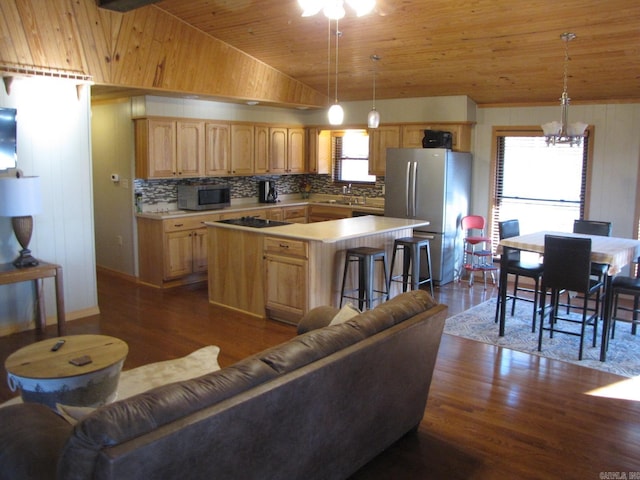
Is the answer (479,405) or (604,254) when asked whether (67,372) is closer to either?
(479,405)

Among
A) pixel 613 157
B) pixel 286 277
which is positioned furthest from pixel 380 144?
pixel 286 277

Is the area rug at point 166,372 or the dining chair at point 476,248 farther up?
the dining chair at point 476,248

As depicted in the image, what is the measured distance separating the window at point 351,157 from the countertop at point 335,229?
8.48 ft

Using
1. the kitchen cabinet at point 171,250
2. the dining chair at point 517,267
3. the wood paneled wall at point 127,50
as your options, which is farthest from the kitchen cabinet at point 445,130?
the kitchen cabinet at point 171,250

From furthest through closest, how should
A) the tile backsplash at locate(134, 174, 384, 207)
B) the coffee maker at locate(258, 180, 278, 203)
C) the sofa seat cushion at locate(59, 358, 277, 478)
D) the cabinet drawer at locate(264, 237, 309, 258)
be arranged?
the coffee maker at locate(258, 180, 278, 203) < the tile backsplash at locate(134, 174, 384, 207) < the cabinet drawer at locate(264, 237, 309, 258) < the sofa seat cushion at locate(59, 358, 277, 478)

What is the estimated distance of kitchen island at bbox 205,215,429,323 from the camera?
5.43 m

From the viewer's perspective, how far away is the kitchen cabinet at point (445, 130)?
7508 millimetres

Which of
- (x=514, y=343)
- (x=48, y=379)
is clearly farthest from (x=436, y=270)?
(x=48, y=379)

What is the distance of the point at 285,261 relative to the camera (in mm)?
5555

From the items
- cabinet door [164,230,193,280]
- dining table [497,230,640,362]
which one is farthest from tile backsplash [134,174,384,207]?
dining table [497,230,640,362]

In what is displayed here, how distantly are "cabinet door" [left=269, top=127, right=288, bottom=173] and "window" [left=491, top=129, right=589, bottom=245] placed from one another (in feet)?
10.3

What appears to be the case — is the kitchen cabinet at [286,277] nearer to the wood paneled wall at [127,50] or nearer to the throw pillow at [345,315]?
the throw pillow at [345,315]

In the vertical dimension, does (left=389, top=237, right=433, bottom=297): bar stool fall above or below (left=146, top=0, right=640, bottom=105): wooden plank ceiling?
below

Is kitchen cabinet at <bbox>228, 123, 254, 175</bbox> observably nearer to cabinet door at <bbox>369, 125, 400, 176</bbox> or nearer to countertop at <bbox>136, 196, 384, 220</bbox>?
countertop at <bbox>136, 196, 384, 220</bbox>
